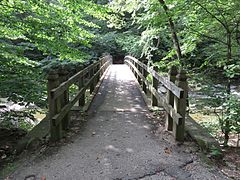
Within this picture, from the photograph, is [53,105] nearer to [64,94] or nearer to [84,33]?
[64,94]

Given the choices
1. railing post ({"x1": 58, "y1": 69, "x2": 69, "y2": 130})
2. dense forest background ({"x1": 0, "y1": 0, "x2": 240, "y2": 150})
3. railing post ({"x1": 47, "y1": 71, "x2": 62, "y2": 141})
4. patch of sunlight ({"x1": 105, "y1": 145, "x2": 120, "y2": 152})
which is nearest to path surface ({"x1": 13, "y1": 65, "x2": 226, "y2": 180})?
patch of sunlight ({"x1": 105, "y1": 145, "x2": 120, "y2": 152})

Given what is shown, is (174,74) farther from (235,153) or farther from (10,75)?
(10,75)

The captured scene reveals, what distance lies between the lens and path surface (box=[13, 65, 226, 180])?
290cm

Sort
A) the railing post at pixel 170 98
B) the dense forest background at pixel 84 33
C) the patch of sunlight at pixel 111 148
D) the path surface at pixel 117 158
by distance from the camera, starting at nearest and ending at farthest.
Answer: the path surface at pixel 117 158 → the patch of sunlight at pixel 111 148 → the railing post at pixel 170 98 → the dense forest background at pixel 84 33

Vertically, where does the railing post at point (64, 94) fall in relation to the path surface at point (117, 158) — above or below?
above

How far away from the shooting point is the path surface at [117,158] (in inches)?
114

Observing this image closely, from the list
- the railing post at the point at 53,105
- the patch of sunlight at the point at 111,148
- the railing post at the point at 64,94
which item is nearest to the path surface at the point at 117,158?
the patch of sunlight at the point at 111,148

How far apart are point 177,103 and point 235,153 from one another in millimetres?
1195

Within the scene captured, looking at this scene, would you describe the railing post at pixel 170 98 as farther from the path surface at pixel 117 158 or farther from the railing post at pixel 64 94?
the railing post at pixel 64 94

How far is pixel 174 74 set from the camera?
14.4 feet

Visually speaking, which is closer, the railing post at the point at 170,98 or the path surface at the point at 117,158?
the path surface at the point at 117,158

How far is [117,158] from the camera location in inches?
131

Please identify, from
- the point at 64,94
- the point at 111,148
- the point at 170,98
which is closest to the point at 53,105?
the point at 64,94

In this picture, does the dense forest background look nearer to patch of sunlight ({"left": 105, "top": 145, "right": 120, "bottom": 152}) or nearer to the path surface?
the path surface
